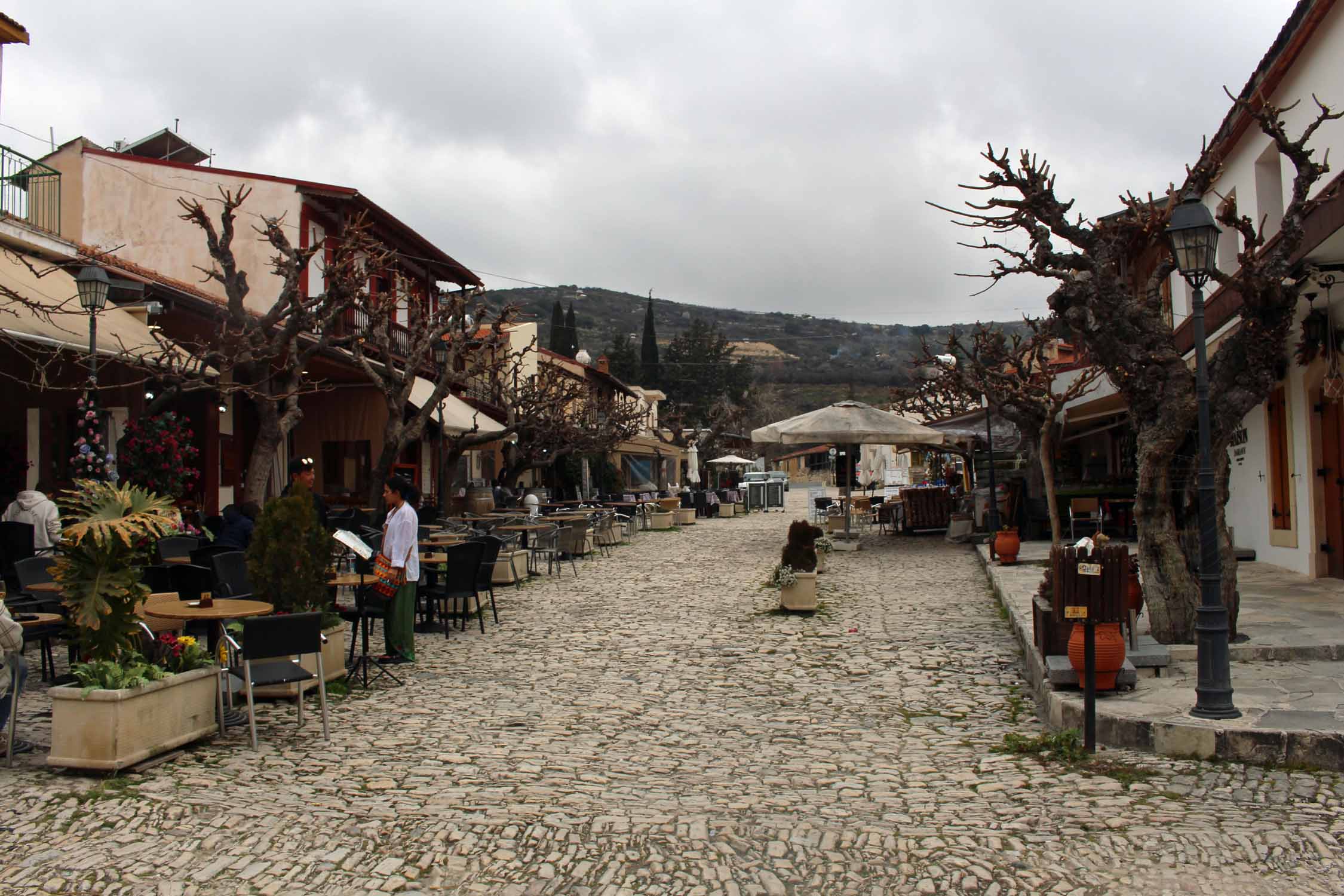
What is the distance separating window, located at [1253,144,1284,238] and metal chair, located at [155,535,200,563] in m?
13.0

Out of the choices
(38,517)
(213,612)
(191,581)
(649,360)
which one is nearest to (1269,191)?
(213,612)

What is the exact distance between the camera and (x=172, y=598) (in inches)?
283

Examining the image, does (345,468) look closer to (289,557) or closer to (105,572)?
(289,557)

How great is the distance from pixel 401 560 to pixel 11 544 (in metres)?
4.20

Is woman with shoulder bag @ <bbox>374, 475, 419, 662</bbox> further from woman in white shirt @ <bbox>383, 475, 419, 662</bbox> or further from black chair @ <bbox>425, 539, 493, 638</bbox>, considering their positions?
black chair @ <bbox>425, 539, 493, 638</bbox>

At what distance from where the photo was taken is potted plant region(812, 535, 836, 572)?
16.1m

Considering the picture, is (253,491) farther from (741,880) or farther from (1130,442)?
(1130,442)

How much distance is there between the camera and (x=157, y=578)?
7918mm

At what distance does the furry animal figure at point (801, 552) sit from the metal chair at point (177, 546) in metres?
6.48

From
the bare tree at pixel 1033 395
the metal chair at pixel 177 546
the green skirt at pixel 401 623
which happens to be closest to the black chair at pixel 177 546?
the metal chair at pixel 177 546

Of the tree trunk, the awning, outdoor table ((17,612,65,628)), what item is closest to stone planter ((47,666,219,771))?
outdoor table ((17,612,65,628))

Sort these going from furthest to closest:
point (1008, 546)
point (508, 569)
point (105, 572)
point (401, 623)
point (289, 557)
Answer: point (1008, 546)
point (508, 569)
point (401, 623)
point (289, 557)
point (105, 572)

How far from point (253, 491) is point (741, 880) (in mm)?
9580

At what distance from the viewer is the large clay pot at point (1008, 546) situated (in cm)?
1479
